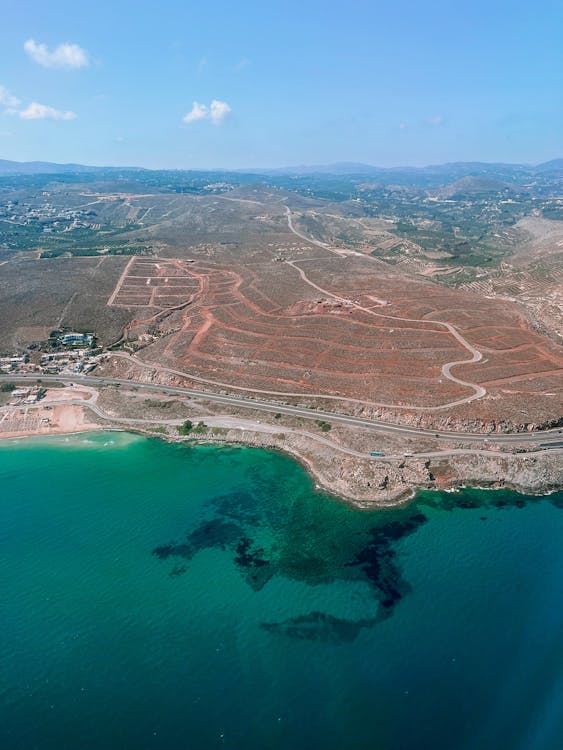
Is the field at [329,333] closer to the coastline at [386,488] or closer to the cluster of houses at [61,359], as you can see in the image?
the cluster of houses at [61,359]

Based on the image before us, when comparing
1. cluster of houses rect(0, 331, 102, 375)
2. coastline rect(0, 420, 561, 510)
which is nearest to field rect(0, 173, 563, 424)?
cluster of houses rect(0, 331, 102, 375)

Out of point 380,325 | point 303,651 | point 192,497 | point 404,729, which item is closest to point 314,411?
point 192,497

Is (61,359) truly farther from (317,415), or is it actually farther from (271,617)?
(271,617)

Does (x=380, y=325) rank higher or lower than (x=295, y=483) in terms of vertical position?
higher

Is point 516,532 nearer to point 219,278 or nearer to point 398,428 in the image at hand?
point 398,428

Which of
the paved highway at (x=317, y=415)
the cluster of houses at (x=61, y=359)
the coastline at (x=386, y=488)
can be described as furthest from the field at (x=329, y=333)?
the coastline at (x=386, y=488)

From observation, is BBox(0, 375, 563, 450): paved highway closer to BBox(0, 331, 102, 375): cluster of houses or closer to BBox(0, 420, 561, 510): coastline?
BBox(0, 331, 102, 375): cluster of houses
